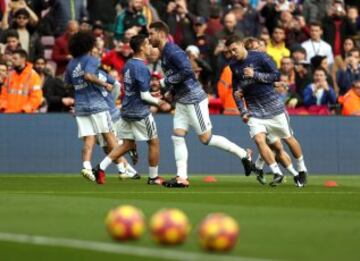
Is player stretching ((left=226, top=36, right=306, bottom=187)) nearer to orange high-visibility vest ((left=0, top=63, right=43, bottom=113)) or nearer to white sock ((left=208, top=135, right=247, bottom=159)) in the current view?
white sock ((left=208, top=135, right=247, bottom=159))

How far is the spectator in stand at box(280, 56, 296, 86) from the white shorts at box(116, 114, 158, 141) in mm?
7111

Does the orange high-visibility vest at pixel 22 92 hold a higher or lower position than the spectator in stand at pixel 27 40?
lower

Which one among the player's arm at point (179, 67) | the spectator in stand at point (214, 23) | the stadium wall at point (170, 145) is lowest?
the stadium wall at point (170, 145)

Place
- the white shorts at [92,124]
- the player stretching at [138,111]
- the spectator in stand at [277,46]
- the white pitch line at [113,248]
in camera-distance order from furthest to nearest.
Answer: the spectator in stand at [277,46]
the white shorts at [92,124]
the player stretching at [138,111]
the white pitch line at [113,248]

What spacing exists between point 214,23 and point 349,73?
3204mm

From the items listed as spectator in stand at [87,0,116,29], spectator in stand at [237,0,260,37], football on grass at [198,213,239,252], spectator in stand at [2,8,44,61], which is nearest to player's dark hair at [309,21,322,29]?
spectator in stand at [237,0,260,37]

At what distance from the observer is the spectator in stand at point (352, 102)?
89.0ft

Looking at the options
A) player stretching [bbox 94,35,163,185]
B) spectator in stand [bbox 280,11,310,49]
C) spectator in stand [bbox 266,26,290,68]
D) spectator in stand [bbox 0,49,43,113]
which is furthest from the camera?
spectator in stand [bbox 280,11,310,49]

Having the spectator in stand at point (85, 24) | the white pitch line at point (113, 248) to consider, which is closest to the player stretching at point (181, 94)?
the spectator in stand at point (85, 24)

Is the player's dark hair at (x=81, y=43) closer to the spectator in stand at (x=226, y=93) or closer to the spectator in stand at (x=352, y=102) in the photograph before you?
the spectator in stand at (x=226, y=93)

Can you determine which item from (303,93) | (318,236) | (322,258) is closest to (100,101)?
(303,93)

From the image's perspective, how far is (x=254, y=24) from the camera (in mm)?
29438

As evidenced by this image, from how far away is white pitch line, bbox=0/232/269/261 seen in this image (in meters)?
9.59

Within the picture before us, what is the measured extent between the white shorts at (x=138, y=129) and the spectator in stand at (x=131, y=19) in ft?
23.1
